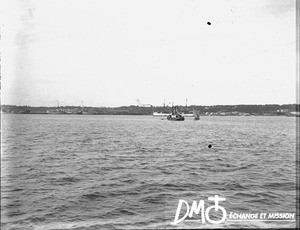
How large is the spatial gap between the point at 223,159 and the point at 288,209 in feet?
45.2

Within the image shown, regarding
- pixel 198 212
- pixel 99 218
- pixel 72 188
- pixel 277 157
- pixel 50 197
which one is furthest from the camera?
pixel 277 157

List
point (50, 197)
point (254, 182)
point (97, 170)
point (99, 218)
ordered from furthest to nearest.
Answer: point (97, 170) < point (254, 182) < point (50, 197) < point (99, 218)

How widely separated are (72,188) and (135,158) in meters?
11.0

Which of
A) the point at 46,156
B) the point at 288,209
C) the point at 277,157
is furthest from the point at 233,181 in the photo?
the point at 46,156

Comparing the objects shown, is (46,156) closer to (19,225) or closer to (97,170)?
(97,170)

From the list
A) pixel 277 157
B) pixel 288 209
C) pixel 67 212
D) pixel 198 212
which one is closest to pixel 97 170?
pixel 67 212

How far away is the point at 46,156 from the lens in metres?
27.5

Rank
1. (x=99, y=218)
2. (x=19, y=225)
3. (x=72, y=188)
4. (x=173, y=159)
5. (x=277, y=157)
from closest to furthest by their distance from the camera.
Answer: (x=19, y=225), (x=99, y=218), (x=72, y=188), (x=173, y=159), (x=277, y=157)

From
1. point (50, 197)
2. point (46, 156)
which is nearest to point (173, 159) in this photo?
point (46, 156)

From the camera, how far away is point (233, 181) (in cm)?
1738

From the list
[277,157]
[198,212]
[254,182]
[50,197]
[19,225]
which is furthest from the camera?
[277,157]

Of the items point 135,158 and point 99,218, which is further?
point 135,158

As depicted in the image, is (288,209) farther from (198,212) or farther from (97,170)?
(97,170)

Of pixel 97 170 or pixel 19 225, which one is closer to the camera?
pixel 19 225
